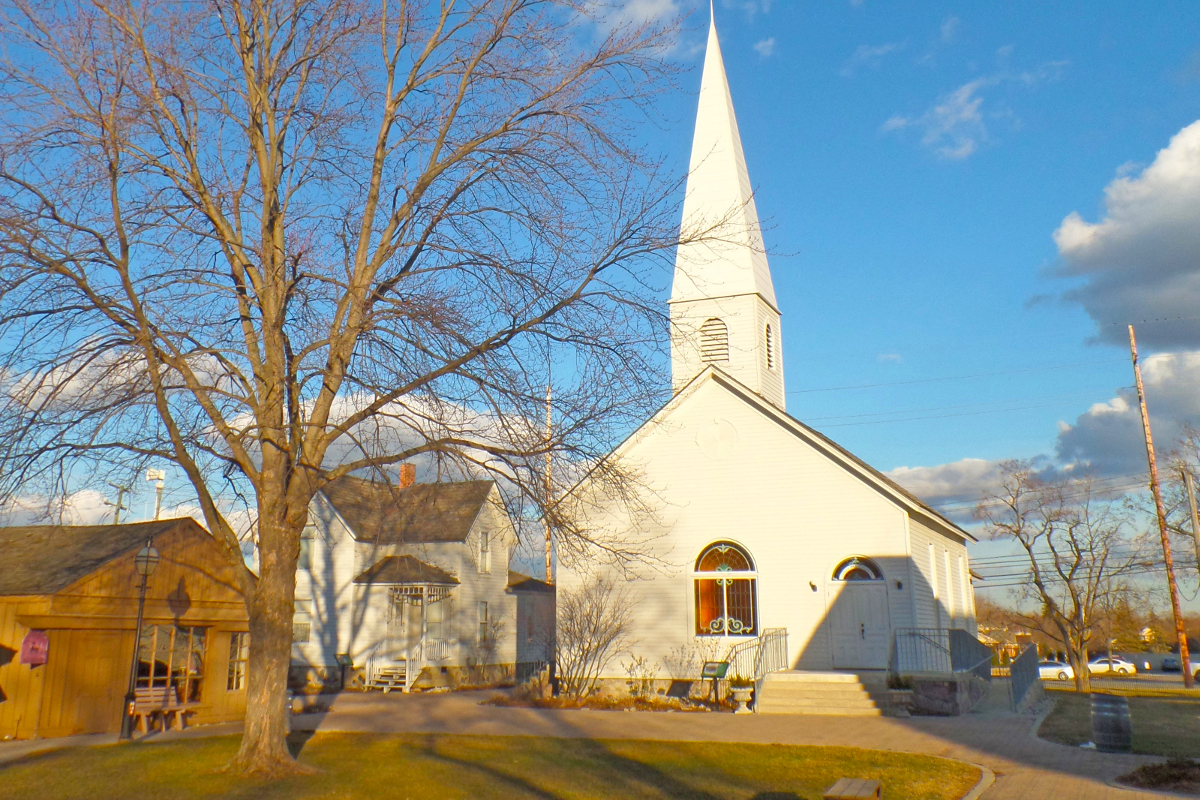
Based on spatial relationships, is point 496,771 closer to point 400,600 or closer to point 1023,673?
point 1023,673

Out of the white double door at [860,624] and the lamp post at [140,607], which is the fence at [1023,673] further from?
the lamp post at [140,607]

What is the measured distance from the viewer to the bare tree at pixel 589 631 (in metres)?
21.7

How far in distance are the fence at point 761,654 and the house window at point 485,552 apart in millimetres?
13658

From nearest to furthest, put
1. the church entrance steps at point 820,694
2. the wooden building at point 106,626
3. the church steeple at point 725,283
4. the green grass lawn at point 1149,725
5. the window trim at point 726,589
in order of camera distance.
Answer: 1. the green grass lawn at point 1149,725
2. the wooden building at point 106,626
3. the church entrance steps at point 820,694
4. the window trim at point 726,589
5. the church steeple at point 725,283

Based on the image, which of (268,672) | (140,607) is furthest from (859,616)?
(140,607)

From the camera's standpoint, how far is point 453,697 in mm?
25406

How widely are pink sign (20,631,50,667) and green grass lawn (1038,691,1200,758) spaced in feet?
54.7

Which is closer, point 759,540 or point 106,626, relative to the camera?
point 106,626

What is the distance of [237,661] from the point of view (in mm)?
19594

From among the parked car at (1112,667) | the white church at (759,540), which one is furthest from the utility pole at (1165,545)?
the parked car at (1112,667)

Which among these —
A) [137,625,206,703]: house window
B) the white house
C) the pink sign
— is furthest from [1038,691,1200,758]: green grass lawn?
the pink sign

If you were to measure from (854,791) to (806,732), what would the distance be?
822cm

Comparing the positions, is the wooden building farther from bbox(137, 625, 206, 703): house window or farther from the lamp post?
the lamp post

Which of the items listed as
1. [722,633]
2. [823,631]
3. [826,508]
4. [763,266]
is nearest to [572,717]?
[722,633]
